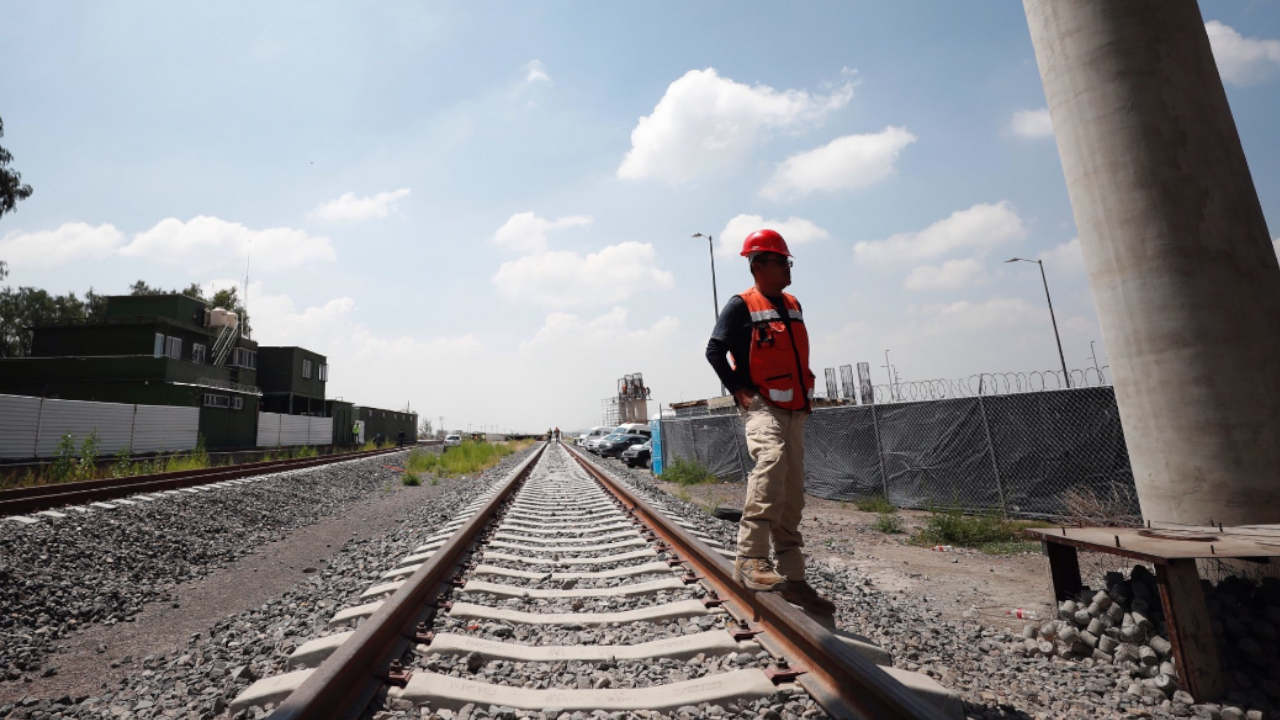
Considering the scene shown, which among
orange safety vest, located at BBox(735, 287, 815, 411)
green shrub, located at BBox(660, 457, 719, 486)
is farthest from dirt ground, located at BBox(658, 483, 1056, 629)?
green shrub, located at BBox(660, 457, 719, 486)

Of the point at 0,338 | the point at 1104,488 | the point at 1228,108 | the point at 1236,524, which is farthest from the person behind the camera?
the point at 0,338

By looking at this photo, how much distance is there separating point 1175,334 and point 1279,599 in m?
1.52

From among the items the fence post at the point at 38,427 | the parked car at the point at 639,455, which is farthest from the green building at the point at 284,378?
the parked car at the point at 639,455

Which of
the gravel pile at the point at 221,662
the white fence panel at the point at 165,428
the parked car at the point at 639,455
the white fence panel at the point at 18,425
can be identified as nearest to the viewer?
the gravel pile at the point at 221,662

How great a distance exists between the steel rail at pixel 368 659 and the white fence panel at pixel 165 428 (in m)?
25.4

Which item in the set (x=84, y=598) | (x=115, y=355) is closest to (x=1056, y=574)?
(x=84, y=598)

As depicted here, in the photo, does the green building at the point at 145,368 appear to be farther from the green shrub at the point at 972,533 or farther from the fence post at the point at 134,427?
the green shrub at the point at 972,533

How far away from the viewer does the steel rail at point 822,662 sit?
1.96 m

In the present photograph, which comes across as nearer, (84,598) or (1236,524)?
(1236,524)

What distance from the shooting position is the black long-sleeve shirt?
134 inches

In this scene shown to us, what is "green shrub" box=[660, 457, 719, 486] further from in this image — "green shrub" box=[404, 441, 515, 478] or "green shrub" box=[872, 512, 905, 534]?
"green shrub" box=[404, 441, 515, 478]

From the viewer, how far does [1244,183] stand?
3.72 m

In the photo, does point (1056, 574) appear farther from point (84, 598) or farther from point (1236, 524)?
Result: point (84, 598)

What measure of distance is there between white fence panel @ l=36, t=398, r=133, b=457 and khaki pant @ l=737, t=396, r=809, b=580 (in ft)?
70.1
